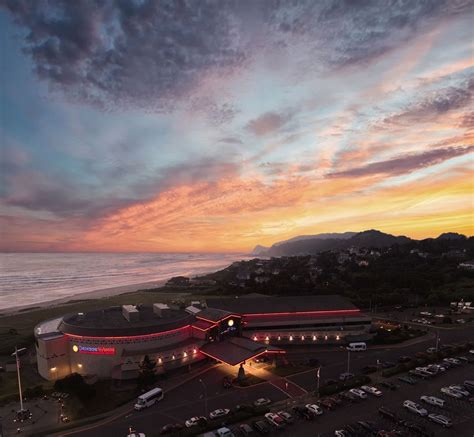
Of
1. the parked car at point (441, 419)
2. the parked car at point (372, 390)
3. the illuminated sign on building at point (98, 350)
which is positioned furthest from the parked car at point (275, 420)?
the illuminated sign on building at point (98, 350)

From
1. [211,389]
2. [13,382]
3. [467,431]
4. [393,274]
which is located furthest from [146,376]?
[393,274]

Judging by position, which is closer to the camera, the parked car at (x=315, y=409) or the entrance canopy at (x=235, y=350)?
the parked car at (x=315, y=409)

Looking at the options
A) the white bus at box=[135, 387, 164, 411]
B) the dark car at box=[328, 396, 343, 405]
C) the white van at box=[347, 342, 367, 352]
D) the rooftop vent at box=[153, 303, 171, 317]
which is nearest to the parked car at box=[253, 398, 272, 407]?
the dark car at box=[328, 396, 343, 405]

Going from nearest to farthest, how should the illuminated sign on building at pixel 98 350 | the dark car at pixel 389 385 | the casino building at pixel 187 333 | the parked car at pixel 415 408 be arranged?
1. the parked car at pixel 415 408
2. the dark car at pixel 389 385
3. the illuminated sign on building at pixel 98 350
4. the casino building at pixel 187 333

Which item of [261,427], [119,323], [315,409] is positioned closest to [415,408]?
[315,409]

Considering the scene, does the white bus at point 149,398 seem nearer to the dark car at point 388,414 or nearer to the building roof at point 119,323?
the building roof at point 119,323
